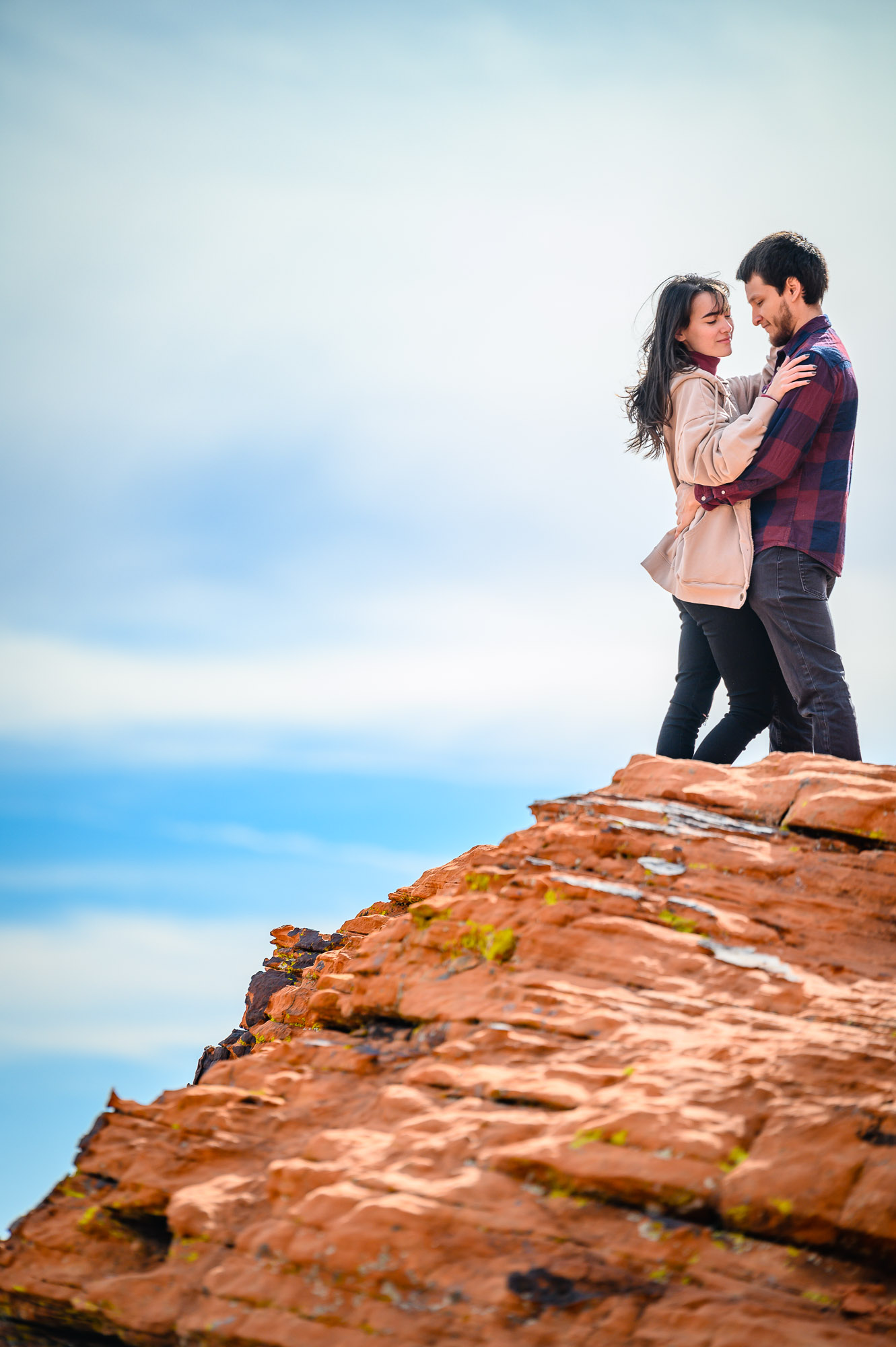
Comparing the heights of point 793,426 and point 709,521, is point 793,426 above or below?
above

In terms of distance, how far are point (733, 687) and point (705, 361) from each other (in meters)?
3.03

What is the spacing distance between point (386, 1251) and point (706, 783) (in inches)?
167

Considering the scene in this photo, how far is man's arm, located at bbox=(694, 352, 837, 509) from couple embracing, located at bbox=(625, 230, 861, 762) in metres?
0.01

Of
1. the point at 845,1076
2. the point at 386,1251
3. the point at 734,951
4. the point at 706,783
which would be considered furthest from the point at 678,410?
the point at 386,1251

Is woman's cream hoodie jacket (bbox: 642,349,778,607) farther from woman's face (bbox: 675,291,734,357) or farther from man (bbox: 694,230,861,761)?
woman's face (bbox: 675,291,734,357)

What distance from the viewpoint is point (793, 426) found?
8117 mm

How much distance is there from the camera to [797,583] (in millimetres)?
8125

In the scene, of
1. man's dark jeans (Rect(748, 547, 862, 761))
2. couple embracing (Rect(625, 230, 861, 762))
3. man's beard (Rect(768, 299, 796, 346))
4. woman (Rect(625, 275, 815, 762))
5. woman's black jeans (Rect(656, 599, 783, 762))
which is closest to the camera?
man's dark jeans (Rect(748, 547, 862, 761))

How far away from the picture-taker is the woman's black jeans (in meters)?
8.52

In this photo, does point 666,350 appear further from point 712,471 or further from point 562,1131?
point 562,1131

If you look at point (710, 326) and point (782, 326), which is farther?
point (782, 326)

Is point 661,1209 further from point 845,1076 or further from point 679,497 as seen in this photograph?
point 679,497

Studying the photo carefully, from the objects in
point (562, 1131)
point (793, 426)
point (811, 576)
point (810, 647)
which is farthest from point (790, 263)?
point (562, 1131)

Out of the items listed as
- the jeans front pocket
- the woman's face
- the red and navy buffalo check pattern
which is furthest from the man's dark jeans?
the woman's face
